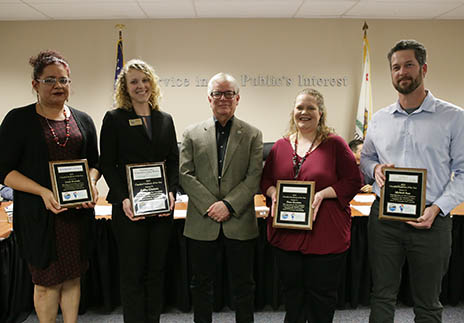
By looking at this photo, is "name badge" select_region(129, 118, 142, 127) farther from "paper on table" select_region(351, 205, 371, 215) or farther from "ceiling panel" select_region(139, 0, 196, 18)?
"ceiling panel" select_region(139, 0, 196, 18)

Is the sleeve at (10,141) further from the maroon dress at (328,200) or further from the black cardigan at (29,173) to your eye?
the maroon dress at (328,200)

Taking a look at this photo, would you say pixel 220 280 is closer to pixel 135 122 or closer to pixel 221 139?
pixel 221 139

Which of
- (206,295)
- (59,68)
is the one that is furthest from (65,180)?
(206,295)

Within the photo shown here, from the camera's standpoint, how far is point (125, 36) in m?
5.03

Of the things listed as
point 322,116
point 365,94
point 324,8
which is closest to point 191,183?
point 322,116

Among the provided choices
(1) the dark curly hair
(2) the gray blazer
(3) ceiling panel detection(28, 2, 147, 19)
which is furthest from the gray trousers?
(3) ceiling panel detection(28, 2, 147, 19)

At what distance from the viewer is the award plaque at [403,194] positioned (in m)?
1.65

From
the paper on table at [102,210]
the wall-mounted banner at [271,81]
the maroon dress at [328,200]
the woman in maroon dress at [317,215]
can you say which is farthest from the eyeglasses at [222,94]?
the wall-mounted banner at [271,81]

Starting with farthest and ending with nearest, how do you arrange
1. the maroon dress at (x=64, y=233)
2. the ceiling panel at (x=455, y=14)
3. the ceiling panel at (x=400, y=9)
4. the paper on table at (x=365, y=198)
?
the ceiling panel at (x=455, y=14), the ceiling panel at (x=400, y=9), the paper on table at (x=365, y=198), the maroon dress at (x=64, y=233)

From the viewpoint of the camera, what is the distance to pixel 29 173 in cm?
175

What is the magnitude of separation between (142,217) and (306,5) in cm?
393

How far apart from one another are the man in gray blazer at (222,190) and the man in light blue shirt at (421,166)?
757 millimetres

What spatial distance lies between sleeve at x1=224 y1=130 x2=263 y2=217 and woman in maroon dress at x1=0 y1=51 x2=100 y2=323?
2.65ft

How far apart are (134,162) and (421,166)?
5.19ft
